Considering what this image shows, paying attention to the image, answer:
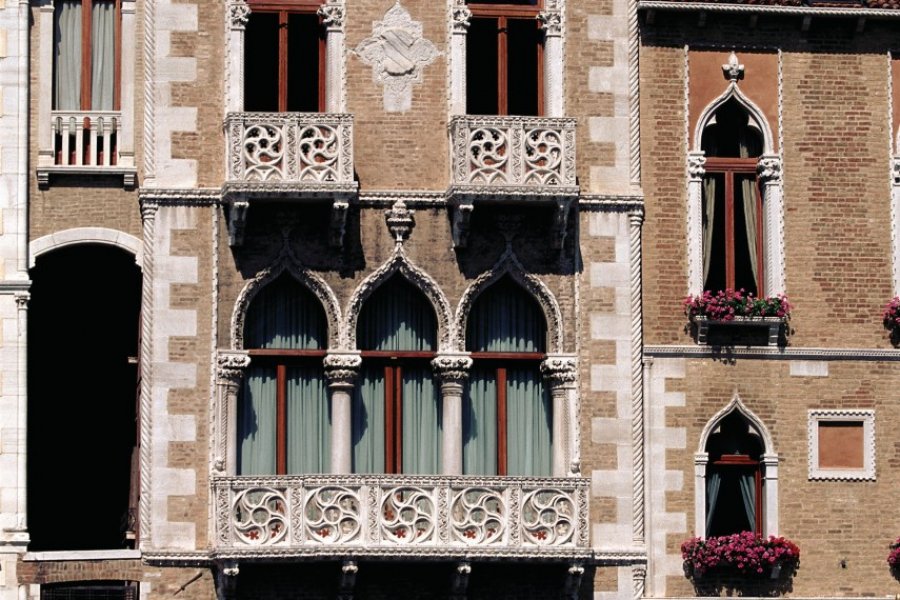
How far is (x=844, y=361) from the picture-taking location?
41312 mm

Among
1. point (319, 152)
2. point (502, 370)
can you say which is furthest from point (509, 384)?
point (319, 152)

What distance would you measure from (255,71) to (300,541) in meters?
6.47

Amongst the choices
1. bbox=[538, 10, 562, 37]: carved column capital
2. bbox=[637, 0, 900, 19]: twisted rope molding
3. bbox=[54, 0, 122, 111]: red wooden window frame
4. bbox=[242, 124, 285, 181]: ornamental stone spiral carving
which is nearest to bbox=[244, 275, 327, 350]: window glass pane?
bbox=[242, 124, 285, 181]: ornamental stone spiral carving

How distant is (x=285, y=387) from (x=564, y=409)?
3.70 meters

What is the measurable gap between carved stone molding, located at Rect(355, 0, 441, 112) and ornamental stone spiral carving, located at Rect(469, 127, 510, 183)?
3.86 ft

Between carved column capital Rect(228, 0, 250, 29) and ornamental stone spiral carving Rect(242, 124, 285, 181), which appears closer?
ornamental stone spiral carving Rect(242, 124, 285, 181)

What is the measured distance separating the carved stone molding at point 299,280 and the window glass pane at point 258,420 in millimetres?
558

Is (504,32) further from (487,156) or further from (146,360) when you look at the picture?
(146,360)

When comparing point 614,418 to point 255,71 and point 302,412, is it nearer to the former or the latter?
point 302,412

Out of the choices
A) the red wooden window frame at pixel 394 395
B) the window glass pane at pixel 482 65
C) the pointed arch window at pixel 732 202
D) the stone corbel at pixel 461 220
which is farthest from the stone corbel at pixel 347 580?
the window glass pane at pixel 482 65

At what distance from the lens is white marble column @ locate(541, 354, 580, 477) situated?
40.8 metres

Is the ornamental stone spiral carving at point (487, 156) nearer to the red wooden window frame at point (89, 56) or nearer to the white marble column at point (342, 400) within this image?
the white marble column at point (342, 400)

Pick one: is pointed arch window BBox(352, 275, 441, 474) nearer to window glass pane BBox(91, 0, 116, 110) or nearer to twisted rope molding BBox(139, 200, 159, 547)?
twisted rope molding BBox(139, 200, 159, 547)

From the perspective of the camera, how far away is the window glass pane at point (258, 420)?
4066 centimetres
